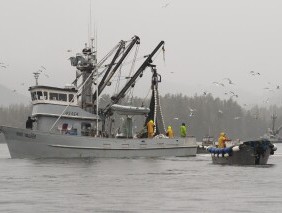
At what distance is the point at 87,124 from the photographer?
68.3 m

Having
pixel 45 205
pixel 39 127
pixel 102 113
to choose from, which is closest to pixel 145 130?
pixel 102 113

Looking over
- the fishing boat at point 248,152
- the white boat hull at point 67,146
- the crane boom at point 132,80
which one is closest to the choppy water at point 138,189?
the fishing boat at point 248,152

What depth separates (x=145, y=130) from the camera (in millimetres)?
72500

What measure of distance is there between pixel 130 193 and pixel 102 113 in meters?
39.7

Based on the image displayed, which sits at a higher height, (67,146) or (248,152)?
(67,146)

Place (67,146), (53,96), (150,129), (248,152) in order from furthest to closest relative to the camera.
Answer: (150,129)
(53,96)
(67,146)
(248,152)

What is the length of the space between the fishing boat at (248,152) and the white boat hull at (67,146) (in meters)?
13.1

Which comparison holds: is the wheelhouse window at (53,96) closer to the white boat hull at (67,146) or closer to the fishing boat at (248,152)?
the white boat hull at (67,146)

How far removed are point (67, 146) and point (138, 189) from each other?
3023cm

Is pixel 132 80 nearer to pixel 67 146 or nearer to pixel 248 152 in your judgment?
pixel 67 146

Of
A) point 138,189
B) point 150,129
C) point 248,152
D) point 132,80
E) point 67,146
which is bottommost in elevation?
point 138,189

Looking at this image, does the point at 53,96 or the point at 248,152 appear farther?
the point at 53,96

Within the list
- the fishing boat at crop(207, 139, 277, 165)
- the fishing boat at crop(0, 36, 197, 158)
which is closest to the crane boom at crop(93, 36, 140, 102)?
the fishing boat at crop(0, 36, 197, 158)

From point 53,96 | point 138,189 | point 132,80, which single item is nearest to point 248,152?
point 53,96
